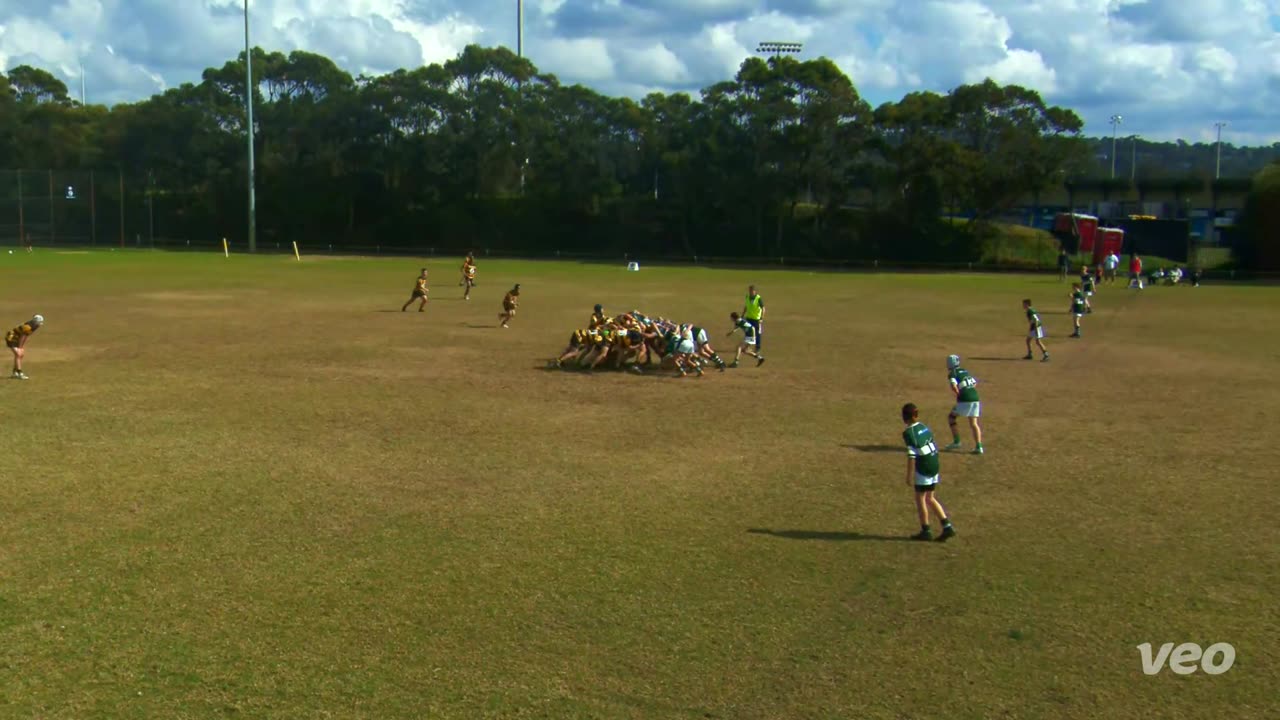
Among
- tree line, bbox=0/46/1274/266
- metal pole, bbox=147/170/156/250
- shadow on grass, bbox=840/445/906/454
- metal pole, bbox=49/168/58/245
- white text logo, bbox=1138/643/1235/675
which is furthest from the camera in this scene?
metal pole, bbox=147/170/156/250

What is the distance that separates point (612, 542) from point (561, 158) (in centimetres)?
7703

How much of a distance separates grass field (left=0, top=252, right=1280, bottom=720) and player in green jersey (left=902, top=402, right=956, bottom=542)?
279 millimetres

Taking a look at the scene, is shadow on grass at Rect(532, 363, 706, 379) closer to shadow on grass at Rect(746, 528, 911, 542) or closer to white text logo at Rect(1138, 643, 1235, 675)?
shadow on grass at Rect(746, 528, 911, 542)

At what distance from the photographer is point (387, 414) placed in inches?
730

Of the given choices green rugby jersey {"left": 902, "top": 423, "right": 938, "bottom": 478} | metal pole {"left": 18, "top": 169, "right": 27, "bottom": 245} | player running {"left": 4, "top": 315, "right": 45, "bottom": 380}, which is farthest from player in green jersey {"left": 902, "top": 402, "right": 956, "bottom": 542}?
metal pole {"left": 18, "top": 169, "right": 27, "bottom": 245}

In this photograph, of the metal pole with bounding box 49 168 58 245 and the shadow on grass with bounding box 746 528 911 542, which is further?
Result: the metal pole with bounding box 49 168 58 245

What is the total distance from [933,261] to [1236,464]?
60.1m

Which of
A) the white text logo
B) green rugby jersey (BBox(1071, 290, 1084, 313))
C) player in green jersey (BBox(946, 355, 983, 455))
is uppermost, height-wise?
green rugby jersey (BBox(1071, 290, 1084, 313))

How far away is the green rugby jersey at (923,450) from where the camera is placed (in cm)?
1159

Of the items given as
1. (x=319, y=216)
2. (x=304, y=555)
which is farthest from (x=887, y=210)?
(x=304, y=555)

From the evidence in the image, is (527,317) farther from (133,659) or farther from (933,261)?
(933,261)

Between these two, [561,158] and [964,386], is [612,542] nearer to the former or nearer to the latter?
[964,386]

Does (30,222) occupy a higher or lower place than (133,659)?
higher

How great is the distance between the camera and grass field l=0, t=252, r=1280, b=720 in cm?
830
